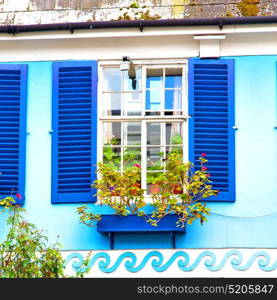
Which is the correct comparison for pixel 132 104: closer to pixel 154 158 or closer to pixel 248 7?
pixel 154 158

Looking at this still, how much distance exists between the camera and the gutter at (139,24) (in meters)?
14.8

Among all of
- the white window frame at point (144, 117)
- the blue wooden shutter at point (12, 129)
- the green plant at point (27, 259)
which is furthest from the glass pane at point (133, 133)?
the green plant at point (27, 259)

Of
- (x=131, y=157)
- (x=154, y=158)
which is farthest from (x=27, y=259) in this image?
(x=154, y=158)

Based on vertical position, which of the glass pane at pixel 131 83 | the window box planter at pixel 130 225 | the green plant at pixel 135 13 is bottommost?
the window box planter at pixel 130 225

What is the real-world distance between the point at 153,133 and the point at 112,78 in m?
0.96

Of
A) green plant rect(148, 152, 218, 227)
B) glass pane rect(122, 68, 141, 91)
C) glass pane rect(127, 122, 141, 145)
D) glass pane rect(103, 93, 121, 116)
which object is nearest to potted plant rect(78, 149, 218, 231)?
green plant rect(148, 152, 218, 227)

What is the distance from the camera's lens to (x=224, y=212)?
14750 mm

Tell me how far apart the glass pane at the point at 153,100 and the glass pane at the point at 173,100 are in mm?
95

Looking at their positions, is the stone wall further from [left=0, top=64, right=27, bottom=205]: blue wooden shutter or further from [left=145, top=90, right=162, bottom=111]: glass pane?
[left=145, top=90, right=162, bottom=111]: glass pane

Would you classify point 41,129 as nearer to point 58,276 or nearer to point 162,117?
point 162,117

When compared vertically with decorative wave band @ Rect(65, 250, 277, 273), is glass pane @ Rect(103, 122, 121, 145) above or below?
above

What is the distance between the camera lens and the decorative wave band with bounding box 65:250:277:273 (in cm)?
1408

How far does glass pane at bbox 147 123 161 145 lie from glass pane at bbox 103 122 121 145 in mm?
404

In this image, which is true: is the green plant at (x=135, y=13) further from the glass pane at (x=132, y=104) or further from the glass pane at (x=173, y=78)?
the glass pane at (x=132, y=104)
